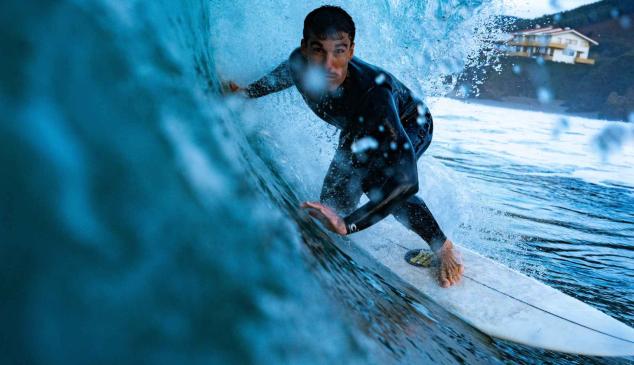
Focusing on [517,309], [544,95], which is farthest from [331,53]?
[544,95]

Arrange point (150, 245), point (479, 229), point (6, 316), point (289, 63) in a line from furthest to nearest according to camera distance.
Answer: point (479, 229) → point (289, 63) → point (150, 245) → point (6, 316)

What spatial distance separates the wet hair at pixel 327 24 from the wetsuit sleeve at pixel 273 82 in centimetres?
37

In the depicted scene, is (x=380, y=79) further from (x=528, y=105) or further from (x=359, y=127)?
(x=528, y=105)

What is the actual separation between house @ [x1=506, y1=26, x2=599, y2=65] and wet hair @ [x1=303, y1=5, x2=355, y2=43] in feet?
66.9

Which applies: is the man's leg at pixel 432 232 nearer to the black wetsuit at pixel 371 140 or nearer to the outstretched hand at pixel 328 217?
the black wetsuit at pixel 371 140

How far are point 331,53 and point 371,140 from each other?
35 centimetres

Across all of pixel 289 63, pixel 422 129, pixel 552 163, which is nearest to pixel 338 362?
pixel 289 63

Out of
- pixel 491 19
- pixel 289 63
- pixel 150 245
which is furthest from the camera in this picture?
pixel 491 19

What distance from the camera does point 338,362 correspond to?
875 millimetres

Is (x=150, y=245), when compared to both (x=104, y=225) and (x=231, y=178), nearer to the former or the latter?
(x=104, y=225)

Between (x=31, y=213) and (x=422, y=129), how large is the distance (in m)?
1.94

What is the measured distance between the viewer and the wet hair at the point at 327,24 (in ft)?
5.79

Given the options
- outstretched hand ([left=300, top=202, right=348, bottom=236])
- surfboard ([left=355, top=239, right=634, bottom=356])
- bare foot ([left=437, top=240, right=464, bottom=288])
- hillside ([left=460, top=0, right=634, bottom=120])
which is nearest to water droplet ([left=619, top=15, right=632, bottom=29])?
hillside ([left=460, top=0, right=634, bottom=120])

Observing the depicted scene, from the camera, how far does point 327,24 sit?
1.77 meters
